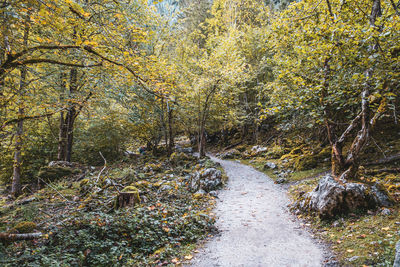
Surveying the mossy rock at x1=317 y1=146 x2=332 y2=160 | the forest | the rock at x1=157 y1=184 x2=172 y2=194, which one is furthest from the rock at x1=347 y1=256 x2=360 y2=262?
the mossy rock at x1=317 y1=146 x2=332 y2=160

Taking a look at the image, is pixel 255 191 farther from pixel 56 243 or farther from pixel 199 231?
pixel 56 243

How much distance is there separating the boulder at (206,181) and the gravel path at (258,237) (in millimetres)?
844

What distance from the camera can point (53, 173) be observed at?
10.9m

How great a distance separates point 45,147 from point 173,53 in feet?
43.2

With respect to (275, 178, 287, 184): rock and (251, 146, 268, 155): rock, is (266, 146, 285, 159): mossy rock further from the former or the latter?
(275, 178, 287, 184): rock

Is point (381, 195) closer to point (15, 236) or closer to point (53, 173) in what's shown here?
point (15, 236)

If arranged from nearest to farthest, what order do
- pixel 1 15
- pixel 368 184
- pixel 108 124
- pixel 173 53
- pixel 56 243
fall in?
pixel 1 15 < pixel 56 243 < pixel 368 184 < pixel 108 124 < pixel 173 53

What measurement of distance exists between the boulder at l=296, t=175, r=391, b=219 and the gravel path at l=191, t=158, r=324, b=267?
91 centimetres

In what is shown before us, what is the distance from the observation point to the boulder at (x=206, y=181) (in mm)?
8902

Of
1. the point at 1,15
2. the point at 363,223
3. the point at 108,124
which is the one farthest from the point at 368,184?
the point at 108,124

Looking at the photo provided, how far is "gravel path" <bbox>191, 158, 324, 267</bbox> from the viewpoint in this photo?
3.91 m

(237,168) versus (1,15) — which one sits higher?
(1,15)

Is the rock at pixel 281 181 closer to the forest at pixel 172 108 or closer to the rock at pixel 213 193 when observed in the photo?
the forest at pixel 172 108

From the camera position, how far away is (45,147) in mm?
13391
